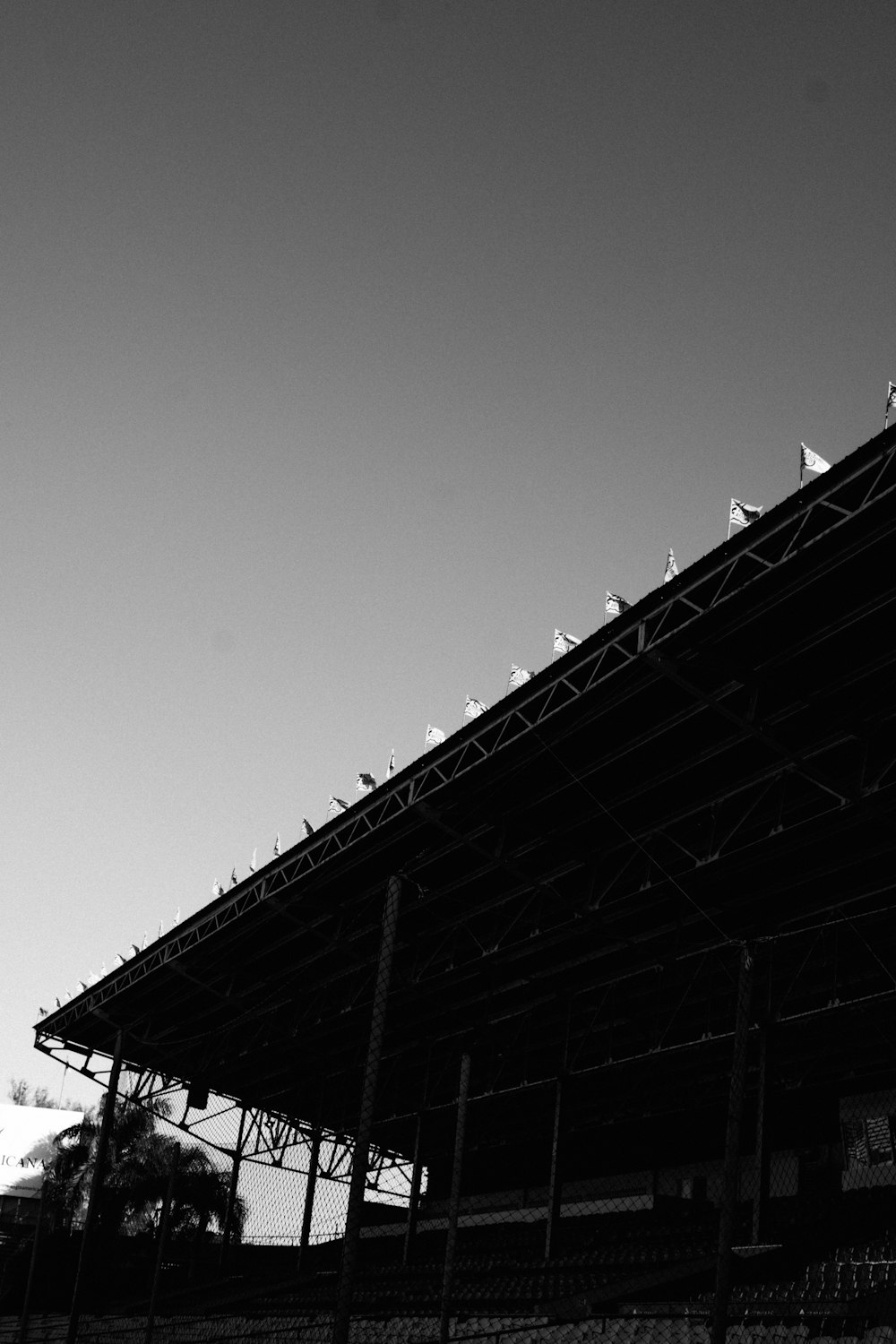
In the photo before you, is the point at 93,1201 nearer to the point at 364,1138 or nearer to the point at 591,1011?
the point at 591,1011

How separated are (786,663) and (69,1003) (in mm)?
28058

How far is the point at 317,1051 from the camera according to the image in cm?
3662

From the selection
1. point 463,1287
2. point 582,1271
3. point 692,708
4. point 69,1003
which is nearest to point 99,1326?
point 69,1003

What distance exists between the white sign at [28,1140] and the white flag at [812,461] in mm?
65727

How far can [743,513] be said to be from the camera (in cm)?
1642

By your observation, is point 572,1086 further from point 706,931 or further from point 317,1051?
point 706,931

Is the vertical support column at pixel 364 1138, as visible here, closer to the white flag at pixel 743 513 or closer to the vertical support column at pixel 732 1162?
the vertical support column at pixel 732 1162

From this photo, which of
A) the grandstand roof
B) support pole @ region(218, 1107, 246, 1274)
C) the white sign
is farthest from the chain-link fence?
the white sign

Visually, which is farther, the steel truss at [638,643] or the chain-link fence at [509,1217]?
the chain-link fence at [509,1217]

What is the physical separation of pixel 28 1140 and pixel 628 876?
61.1 meters

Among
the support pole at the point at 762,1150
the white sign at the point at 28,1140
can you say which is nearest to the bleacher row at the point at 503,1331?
the support pole at the point at 762,1150

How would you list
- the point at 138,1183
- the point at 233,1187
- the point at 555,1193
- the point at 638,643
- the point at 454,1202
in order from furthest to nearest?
the point at 138,1183
the point at 233,1187
the point at 555,1193
the point at 638,643
the point at 454,1202

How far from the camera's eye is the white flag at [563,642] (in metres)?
19.4

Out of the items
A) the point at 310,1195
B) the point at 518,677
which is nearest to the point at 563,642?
the point at 518,677
